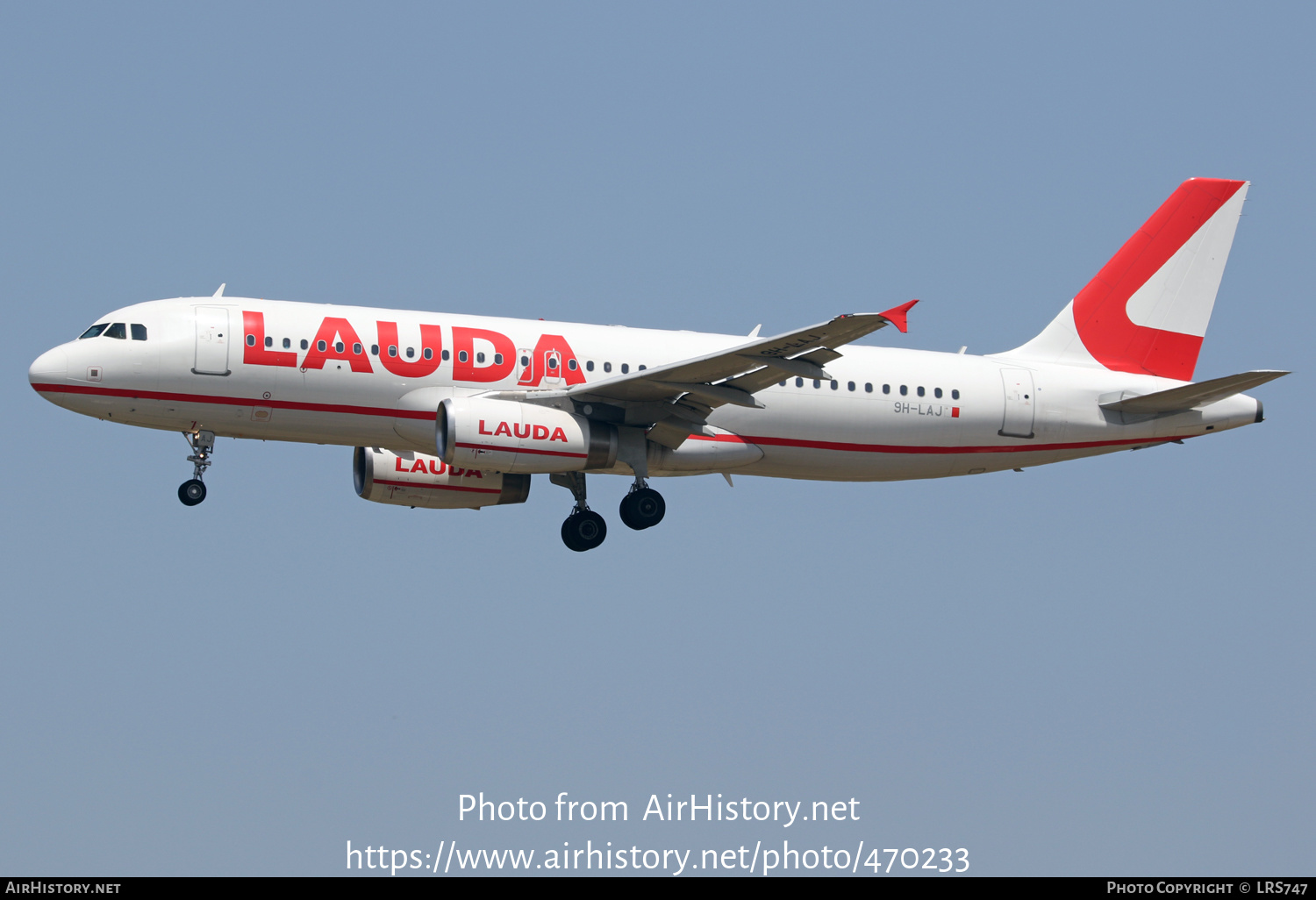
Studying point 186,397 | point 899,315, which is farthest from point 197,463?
point 899,315

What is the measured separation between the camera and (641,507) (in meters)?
35.4

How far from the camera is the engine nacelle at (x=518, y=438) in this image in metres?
32.8

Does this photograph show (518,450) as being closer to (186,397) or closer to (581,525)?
(581,525)

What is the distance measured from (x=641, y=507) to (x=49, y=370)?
12.4m

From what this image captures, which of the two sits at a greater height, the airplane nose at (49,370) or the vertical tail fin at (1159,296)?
the vertical tail fin at (1159,296)

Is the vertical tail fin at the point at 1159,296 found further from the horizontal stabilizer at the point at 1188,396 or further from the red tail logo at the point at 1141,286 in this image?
the horizontal stabilizer at the point at 1188,396

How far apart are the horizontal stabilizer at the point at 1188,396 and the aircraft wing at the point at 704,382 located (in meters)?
9.13

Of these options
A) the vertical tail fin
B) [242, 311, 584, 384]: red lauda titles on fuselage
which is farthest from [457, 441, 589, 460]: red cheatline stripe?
the vertical tail fin

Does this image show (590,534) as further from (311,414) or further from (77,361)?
(77,361)

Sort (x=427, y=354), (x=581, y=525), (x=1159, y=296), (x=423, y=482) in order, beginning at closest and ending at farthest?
(x=427, y=354), (x=581, y=525), (x=423, y=482), (x=1159, y=296)

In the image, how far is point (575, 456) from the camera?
112 feet

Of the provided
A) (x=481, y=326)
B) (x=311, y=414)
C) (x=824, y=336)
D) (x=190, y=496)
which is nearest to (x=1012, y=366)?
(x=824, y=336)

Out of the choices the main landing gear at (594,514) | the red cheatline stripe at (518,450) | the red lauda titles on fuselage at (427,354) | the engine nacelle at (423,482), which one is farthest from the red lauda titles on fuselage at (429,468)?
the red cheatline stripe at (518,450)

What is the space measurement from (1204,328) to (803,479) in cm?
1102
